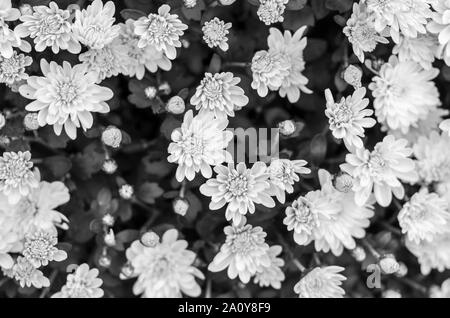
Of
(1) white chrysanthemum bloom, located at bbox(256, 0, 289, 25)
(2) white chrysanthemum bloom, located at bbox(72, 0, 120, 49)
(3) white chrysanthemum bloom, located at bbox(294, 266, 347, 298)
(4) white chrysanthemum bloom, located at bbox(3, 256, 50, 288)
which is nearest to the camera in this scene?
(2) white chrysanthemum bloom, located at bbox(72, 0, 120, 49)

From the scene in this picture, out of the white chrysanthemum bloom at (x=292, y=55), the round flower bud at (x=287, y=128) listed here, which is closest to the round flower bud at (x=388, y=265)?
the round flower bud at (x=287, y=128)

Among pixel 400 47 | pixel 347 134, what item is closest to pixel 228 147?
pixel 347 134

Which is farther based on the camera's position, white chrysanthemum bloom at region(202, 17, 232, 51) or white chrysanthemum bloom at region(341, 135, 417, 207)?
white chrysanthemum bloom at region(341, 135, 417, 207)

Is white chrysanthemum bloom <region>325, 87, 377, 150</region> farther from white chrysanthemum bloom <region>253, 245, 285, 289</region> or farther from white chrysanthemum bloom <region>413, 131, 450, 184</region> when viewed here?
white chrysanthemum bloom <region>253, 245, 285, 289</region>

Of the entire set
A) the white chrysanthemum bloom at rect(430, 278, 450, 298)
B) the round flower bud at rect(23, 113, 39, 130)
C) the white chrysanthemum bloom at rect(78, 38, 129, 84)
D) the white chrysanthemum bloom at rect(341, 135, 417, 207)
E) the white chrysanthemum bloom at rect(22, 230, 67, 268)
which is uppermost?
the white chrysanthemum bloom at rect(78, 38, 129, 84)

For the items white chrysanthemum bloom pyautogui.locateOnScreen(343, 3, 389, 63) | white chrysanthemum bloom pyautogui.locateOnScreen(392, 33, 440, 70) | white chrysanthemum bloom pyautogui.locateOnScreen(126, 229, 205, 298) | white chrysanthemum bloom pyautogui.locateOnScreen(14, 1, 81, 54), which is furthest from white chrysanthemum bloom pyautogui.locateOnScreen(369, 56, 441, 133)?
white chrysanthemum bloom pyautogui.locateOnScreen(14, 1, 81, 54)

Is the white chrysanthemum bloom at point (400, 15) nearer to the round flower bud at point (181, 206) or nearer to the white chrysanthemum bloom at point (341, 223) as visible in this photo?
the white chrysanthemum bloom at point (341, 223)

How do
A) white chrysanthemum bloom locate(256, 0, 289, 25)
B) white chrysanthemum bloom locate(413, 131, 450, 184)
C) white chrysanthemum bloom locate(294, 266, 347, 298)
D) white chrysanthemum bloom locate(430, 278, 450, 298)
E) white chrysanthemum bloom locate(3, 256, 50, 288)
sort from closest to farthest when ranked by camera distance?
white chrysanthemum bloom locate(256, 0, 289, 25)
white chrysanthemum bloom locate(3, 256, 50, 288)
white chrysanthemum bloom locate(294, 266, 347, 298)
white chrysanthemum bloom locate(413, 131, 450, 184)
white chrysanthemum bloom locate(430, 278, 450, 298)

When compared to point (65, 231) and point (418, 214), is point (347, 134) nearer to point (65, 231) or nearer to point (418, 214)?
point (418, 214)

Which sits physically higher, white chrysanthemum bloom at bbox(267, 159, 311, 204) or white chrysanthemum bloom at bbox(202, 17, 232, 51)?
white chrysanthemum bloom at bbox(202, 17, 232, 51)
